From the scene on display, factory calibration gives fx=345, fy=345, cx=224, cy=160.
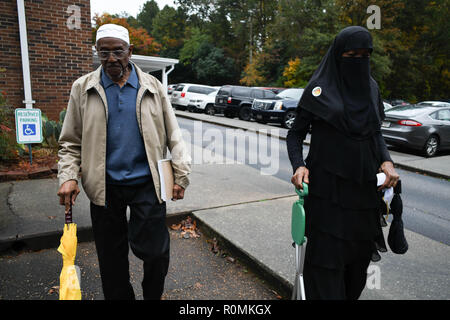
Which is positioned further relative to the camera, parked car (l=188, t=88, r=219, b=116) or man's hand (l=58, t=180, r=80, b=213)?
parked car (l=188, t=88, r=219, b=116)

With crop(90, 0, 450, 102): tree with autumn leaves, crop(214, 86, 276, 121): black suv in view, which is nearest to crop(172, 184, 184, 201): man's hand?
crop(214, 86, 276, 121): black suv

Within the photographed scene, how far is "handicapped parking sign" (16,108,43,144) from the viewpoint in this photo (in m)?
5.89

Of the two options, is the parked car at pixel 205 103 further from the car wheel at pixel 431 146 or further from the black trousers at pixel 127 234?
the black trousers at pixel 127 234

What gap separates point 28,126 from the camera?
6.04m

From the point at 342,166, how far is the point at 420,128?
9.78 metres

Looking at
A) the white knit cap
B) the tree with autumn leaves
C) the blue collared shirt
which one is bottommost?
the blue collared shirt

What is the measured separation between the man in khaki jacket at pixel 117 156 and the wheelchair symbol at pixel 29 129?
437 cm

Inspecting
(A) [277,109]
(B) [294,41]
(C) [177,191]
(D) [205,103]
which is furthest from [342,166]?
(B) [294,41]

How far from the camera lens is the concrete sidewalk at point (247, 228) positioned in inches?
126

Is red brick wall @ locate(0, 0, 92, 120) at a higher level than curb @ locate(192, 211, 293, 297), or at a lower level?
higher

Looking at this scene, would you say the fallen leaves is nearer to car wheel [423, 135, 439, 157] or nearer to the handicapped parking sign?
the handicapped parking sign

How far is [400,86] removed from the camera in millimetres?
32938

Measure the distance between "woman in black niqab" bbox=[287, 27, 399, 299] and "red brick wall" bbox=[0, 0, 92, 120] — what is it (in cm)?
744
